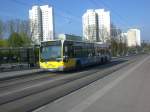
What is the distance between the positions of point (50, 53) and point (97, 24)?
8772 cm

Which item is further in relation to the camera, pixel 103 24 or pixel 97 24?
pixel 103 24

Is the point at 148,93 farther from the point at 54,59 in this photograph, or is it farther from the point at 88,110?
the point at 54,59

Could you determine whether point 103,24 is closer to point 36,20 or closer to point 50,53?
point 36,20

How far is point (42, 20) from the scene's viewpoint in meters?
87.1

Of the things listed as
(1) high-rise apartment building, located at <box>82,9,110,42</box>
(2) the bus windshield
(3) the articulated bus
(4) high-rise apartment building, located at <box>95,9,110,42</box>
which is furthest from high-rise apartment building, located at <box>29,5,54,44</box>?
(2) the bus windshield

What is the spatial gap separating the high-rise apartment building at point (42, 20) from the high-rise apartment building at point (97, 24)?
19321mm

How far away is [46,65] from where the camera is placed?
96.6 feet

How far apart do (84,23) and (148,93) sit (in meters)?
102

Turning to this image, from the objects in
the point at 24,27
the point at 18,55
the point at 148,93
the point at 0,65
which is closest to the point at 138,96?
the point at 148,93

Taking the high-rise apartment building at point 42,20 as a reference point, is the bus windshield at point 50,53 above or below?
below

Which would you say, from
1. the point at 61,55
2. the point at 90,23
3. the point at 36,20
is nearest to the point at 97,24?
the point at 90,23

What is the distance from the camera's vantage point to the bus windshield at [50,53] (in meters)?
29.3

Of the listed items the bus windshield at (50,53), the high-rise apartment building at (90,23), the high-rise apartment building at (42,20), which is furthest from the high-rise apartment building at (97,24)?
the bus windshield at (50,53)

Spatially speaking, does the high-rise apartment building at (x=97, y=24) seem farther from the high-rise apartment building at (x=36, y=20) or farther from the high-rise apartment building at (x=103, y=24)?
the high-rise apartment building at (x=36, y=20)
